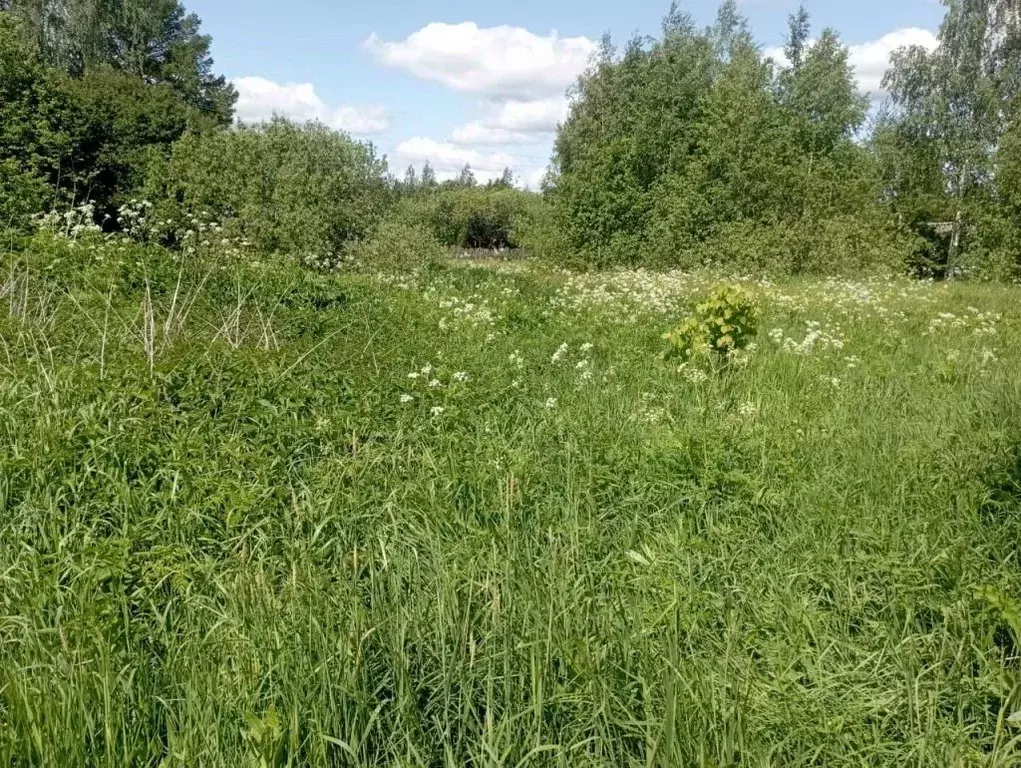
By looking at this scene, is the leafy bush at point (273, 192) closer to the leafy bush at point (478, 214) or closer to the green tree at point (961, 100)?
the green tree at point (961, 100)

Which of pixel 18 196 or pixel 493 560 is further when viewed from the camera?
pixel 18 196

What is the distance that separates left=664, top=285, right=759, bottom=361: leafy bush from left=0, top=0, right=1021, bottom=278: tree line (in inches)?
448

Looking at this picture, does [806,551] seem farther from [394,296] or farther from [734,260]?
[734,260]

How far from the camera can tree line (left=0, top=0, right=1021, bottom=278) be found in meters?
19.0

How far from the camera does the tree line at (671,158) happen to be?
1898 centimetres

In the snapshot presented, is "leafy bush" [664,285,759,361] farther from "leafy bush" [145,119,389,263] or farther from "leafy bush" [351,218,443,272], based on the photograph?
"leafy bush" [145,119,389,263]

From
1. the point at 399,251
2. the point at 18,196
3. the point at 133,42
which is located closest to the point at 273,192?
the point at 399,251

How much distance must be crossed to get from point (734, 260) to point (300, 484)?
2012 centimetres

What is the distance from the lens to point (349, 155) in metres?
23.4

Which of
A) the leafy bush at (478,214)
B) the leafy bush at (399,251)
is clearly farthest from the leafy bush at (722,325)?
the leafy bush at (478,214)

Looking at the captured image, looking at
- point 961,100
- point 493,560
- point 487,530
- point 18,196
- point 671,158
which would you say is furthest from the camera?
point 961,100

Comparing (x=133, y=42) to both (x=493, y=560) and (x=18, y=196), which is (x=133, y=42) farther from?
(x=493, y=560)

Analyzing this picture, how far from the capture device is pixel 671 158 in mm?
27781

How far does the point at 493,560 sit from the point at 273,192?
1701 centimetres
